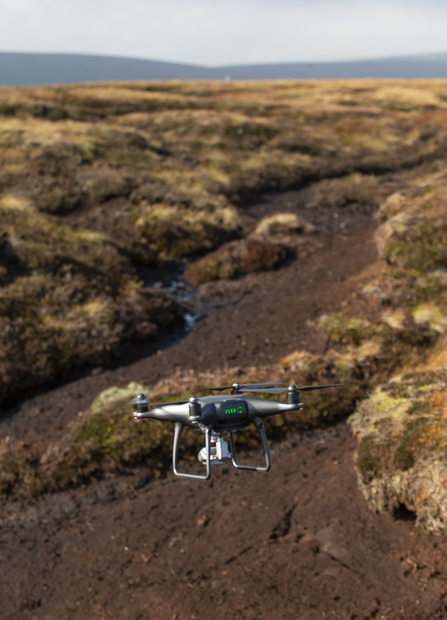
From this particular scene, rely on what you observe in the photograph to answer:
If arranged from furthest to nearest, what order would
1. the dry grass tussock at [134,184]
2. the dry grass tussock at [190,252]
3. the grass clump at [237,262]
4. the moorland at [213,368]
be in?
the grass clump at [237,262], the dry grass tussock at [134,184], the dry grass tussock at [190,252], the moorland at [213,368]

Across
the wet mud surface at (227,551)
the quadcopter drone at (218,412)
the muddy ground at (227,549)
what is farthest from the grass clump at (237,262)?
the quadcopter drone at (218,412)

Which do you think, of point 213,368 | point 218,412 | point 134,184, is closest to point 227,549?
point 218,412

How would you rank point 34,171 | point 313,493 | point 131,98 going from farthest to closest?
1. point 131,98
2. point 34,171
3. point 313,493

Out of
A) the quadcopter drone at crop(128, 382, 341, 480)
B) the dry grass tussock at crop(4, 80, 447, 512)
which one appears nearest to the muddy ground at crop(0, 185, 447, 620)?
the dry grass tussock at crop(4, 80, 447, 512)

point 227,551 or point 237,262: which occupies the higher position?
point 237,262

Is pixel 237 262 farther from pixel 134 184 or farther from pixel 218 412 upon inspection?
pixel 218 412

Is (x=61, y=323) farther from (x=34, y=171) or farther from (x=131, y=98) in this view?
(x=131, y=98)

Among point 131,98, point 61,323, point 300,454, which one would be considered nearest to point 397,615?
point 300,454

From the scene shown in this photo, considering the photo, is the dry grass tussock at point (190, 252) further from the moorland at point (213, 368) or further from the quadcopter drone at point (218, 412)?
the quadcopter drone at point (218, 412)
